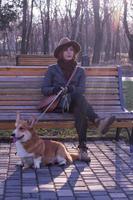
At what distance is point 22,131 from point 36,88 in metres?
1.71

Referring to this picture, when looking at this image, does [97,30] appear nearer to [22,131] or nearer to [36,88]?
[36,88]

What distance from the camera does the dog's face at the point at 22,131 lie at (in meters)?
6.15

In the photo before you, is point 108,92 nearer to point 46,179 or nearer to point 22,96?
point 22,96

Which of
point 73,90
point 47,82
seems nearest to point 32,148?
point 73,90

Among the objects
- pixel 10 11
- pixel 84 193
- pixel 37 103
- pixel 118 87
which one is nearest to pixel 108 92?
pixel 118 87

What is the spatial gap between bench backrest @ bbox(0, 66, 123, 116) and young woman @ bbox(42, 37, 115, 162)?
0.48m

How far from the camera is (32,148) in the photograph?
6262 millimetres

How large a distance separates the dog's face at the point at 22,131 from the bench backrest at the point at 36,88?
4.14ft

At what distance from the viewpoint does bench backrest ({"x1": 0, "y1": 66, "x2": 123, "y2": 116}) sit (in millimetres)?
7660

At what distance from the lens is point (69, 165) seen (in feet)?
21.3

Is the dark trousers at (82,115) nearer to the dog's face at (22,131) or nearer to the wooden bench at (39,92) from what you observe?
the wooden bench at (39,92)

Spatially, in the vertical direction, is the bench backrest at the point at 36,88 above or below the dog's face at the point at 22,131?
above

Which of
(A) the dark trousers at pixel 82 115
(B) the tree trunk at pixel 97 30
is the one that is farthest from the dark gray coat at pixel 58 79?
(B) the tree trunk at pixel 97 30

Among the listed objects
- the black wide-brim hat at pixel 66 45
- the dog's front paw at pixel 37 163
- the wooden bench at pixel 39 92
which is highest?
the black wide-brim hat at pixel 66 45
